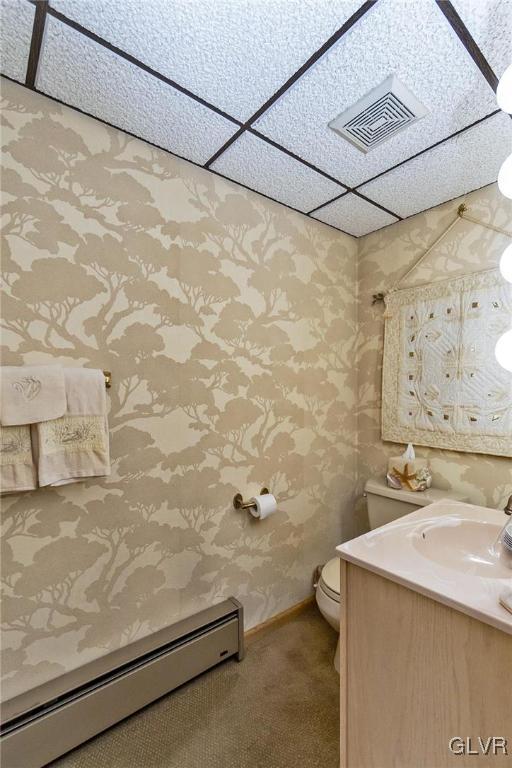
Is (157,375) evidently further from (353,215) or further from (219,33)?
(353,215)

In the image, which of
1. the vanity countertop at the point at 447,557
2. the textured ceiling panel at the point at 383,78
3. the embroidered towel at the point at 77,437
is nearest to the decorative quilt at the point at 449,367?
the vanity countertop at the point at 447,557

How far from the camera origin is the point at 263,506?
1.51m

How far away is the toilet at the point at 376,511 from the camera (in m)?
1.39

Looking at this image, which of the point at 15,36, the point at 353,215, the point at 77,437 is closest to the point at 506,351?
the point at 353,215

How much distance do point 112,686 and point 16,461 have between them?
0.84 metres

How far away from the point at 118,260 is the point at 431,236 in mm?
1512

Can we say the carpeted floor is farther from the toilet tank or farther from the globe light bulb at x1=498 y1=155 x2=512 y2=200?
the globe light bulb at x1=498 y1=155 x2=512 y2=200

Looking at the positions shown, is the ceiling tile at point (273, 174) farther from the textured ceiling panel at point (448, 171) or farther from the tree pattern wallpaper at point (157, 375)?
the textured ceiling panel at point (448, 171)

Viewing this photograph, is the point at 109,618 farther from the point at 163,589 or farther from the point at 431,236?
the point at 431,236

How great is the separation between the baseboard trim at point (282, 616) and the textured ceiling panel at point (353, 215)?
6.77 ft

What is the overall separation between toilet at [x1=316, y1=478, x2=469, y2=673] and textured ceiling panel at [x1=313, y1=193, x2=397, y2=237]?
1.41 metres

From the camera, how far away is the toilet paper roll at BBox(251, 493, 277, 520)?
151cm

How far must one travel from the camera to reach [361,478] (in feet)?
6.66

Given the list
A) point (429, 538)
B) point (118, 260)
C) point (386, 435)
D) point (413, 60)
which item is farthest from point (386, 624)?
point (413, 60)
